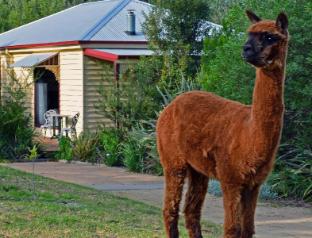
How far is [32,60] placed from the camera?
2438 centimetres

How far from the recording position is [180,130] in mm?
7680

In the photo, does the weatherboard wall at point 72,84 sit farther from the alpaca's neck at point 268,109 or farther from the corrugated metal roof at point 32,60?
the alpaca's neck at point 268,109

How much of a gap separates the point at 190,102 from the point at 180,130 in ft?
1.08

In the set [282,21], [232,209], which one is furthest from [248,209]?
[282,21]

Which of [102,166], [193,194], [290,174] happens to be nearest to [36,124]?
[102,166]

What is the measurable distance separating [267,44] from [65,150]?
1440 centimetres

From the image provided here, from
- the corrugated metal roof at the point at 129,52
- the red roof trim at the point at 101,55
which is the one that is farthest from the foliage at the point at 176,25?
the red roof trim at the point at 101,55

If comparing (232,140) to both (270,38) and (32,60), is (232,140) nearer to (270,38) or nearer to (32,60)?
(270,38)

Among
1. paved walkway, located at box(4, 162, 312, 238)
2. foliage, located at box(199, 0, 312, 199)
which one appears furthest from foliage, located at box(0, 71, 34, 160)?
foliage, located at box(199, 0, 312, 199)

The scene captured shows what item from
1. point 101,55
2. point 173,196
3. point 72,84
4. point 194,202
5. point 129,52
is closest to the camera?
point 173,196

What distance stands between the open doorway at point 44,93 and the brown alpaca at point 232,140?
58.3 ft

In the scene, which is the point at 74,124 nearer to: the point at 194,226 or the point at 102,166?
the point at 102,166

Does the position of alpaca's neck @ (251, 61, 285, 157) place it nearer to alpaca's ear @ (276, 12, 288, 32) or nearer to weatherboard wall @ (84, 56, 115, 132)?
alpaca's ear @ (276, 12, 288, 32)

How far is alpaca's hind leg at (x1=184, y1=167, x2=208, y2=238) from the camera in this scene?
800 cm
